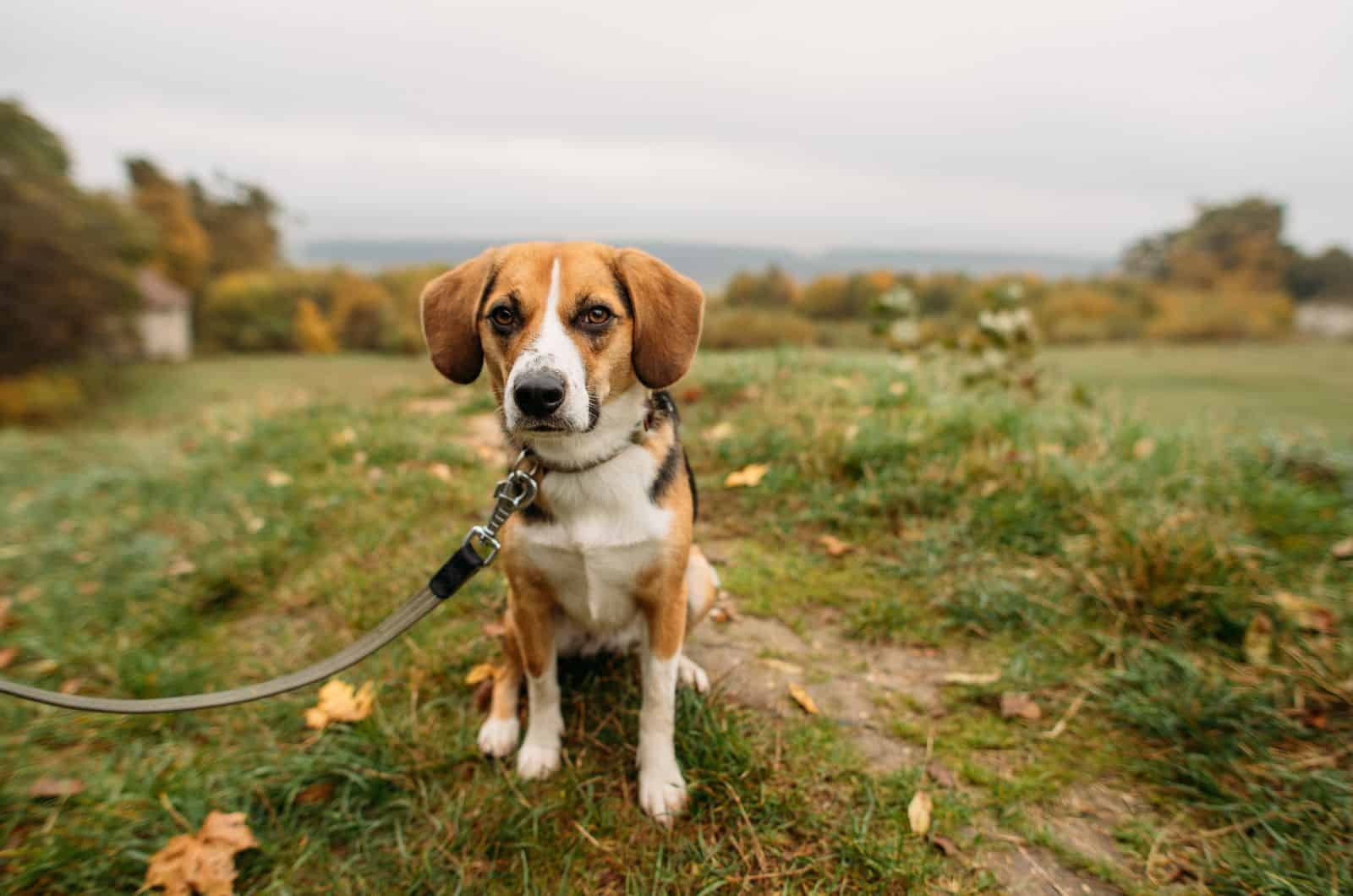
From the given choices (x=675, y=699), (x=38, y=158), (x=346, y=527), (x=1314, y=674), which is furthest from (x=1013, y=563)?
(x=38, y=158)

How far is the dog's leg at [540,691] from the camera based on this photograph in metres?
2.21

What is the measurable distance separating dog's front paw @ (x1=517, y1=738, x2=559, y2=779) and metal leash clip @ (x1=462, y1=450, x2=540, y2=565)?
742mm

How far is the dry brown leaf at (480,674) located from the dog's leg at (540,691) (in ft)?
1.57

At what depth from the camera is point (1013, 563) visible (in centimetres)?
329

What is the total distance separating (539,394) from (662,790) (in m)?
1.31

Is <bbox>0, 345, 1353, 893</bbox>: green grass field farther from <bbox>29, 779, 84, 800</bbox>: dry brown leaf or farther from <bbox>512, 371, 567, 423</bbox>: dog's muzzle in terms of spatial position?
<bbox>512, 371, 567, 423</bbox>: dog's muzzle

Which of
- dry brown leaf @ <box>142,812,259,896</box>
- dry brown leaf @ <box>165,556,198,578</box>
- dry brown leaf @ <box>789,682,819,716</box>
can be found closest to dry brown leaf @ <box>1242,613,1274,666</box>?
dry brown leaf @ <box>789,682,819,716</box>

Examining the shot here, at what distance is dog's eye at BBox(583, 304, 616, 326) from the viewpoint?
2.03 m

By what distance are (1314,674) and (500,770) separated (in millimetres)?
2965

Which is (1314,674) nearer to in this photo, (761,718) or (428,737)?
(761,718)

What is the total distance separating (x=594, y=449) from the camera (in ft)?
6.81

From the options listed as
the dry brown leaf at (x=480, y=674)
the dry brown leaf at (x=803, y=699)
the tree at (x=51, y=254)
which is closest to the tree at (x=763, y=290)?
the dry brown leaf at (x=480, y=674)

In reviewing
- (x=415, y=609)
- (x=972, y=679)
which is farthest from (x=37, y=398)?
(x=972, y=679)

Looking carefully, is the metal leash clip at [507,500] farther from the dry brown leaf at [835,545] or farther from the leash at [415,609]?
the dry brown leaf at [835,545]
